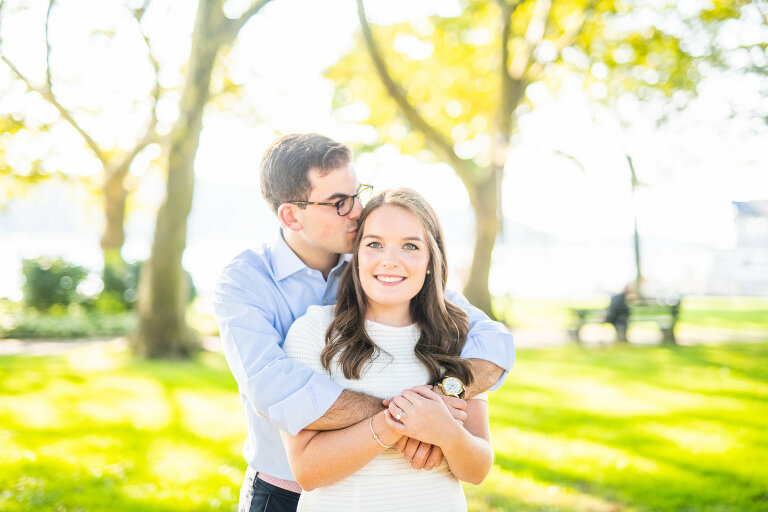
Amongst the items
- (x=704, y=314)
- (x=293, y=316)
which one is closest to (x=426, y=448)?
(x=293, y=316)

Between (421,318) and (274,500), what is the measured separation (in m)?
0.98

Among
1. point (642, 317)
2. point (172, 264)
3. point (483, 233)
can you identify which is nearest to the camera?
point (172, 264)

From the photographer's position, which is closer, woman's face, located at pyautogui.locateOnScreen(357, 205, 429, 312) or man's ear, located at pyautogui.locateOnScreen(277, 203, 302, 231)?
woman's face, located at pyautogui.locateOnScreen(357, 205, 429, 312)

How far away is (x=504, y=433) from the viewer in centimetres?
648

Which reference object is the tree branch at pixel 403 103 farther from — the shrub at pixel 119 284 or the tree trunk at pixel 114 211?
the tree trunk at pixel 114 211

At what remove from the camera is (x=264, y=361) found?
2254 mm

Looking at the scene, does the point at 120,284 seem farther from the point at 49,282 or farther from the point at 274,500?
the point at 274,500

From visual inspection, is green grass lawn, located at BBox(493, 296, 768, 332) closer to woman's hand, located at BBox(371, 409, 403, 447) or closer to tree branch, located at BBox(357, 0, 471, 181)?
tree branch, located at BBox(357, 0, 471, 181)

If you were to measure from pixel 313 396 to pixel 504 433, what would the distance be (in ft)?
15.8

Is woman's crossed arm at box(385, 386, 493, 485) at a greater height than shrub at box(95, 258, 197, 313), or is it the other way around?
woman's crossed arm at box(385, 386, 493, 485)

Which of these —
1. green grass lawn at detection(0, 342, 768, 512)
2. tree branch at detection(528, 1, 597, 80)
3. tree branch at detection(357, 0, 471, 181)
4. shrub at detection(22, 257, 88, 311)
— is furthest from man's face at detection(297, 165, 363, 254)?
shrub at detection(22, 257, 88, 311)

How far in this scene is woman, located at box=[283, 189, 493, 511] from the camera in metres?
2.13

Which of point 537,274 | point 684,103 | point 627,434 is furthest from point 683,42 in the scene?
point 537,274

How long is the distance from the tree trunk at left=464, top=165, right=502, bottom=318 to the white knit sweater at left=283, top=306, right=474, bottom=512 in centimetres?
1203
